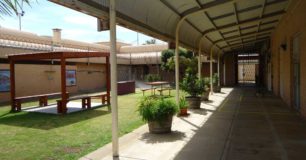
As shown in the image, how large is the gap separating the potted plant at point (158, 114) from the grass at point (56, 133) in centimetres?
100

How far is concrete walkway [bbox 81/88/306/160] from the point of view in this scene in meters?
5.68

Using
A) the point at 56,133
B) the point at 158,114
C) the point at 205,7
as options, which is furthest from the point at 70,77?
the point at 158,114

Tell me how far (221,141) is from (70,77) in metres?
18.9

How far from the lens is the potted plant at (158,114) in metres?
7.38

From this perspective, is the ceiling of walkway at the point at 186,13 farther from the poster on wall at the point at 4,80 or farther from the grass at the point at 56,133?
the poster on wall at the point at 4,80

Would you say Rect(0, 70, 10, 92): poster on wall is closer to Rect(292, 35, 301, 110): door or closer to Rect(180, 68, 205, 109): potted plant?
Rect(180, 68, 205, 109): potted plant

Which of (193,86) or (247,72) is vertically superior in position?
(247,72)

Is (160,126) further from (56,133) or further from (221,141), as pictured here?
(56,133)

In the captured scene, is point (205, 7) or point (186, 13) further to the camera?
point (186, 13)

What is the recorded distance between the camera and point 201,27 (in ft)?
41.0

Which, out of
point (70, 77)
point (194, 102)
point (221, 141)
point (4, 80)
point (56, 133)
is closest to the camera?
point (221, 141)

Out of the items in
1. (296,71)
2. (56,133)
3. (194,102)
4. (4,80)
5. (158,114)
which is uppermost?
(296,71)

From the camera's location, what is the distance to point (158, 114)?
7.34 m

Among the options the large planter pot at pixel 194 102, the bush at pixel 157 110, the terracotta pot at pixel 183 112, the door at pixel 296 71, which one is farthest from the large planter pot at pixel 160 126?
the door at pixel 296 71
